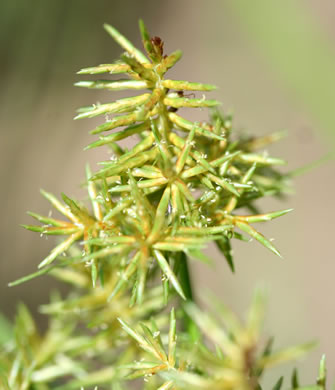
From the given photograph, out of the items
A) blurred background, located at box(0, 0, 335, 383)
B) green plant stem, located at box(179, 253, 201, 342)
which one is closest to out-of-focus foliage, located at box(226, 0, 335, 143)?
blurred background, located at box(0, 0, 335, 383)

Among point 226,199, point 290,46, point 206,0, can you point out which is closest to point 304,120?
point 290,46

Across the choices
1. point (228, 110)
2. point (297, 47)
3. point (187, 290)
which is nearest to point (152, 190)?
point (187, 290)

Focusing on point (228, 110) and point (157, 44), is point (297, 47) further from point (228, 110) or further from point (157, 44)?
point (157, 44)

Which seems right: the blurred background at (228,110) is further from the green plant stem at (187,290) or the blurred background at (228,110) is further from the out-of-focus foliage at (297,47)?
the green plant stem at (187,290)

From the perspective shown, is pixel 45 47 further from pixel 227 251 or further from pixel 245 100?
pixel 227 251

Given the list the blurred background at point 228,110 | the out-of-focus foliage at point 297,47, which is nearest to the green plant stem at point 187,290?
the blurred background at point 228,110
